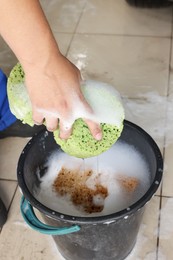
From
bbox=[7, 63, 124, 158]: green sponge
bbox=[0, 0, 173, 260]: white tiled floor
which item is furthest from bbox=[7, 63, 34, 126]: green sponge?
bbox=[0, 0, 173, 260]: white tiled floor

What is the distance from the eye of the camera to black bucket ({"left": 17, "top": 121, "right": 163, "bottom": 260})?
70 cm

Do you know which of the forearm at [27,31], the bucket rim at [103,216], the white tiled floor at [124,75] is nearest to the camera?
the forearm at [27,31]

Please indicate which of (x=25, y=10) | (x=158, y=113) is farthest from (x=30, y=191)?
(x=158, y=113)

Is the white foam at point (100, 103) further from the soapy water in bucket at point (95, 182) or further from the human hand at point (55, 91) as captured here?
the soapy water in bucket at point (95, 182)

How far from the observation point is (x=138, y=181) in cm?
86

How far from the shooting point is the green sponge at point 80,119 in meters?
0.68

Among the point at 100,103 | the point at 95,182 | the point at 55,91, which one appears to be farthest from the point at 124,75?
the point at 55,91

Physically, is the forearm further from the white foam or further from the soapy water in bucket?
the soapy water in bucket

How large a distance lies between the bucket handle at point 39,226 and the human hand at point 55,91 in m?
0.20

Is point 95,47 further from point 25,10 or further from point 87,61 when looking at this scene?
point 25,10

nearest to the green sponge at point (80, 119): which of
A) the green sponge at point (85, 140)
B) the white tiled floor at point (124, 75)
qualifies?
the green sponge at point (85, 140)

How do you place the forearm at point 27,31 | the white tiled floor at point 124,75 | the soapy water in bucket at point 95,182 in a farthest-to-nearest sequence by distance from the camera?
the white tiled floor at point 124,75, the soapy water in bucket at point 95,182, the forearm at point 27,31

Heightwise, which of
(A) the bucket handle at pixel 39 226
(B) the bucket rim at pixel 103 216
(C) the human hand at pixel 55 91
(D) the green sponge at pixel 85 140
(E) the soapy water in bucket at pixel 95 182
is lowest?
(E) the soapy water in bucket at pixel 95 182

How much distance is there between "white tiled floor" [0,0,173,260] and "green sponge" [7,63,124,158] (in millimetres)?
367
